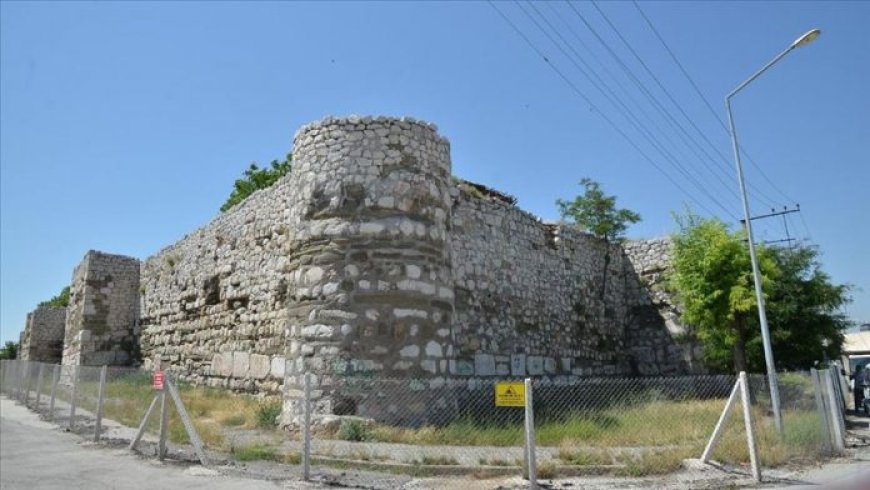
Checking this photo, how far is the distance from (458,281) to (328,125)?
490 cm

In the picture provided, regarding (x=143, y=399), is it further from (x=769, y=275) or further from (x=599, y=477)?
(x=769, y=275)

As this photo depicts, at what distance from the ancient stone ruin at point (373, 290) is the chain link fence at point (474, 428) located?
1.07 ft

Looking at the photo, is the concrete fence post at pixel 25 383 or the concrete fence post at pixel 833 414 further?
the concrete fence post at pixel 25 383

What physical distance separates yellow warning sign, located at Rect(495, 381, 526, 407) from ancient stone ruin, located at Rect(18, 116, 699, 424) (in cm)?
341

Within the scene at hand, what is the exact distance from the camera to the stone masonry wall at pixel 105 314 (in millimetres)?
22094

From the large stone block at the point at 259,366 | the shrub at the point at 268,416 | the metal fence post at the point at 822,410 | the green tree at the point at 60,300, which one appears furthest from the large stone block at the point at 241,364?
the green tree at the point at 60,300

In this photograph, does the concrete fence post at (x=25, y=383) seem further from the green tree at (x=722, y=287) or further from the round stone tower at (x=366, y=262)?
the green tree at (x=722, y=287)

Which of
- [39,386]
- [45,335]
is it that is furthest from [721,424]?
[45,335]

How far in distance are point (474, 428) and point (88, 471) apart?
6179mm

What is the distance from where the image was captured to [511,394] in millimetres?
7750

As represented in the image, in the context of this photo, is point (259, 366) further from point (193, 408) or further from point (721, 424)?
point (721, 424)

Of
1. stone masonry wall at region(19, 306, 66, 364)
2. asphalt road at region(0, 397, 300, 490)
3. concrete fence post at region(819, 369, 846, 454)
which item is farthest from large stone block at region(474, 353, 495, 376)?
stone masonry wall at region(19, 306, 66, 364)

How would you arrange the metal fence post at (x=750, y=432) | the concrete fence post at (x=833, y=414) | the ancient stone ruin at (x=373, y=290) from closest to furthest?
the metal fence post at (x=750, y=432)
the concrete fence post at (x=833, y=414)
the ancient stone ruin at (x=373, y=290)

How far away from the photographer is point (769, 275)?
15711 mm
